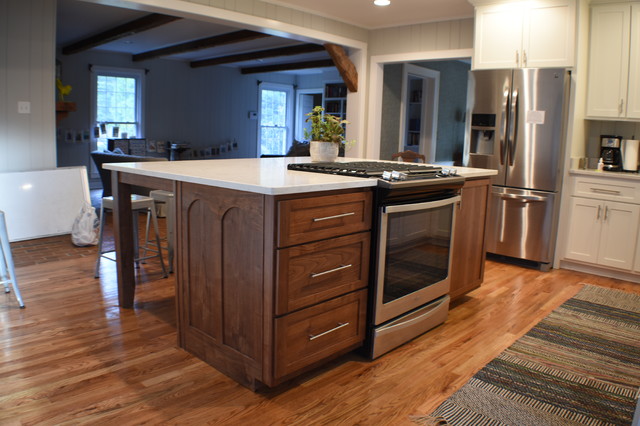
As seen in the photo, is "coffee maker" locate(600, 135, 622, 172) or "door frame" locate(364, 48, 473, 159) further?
"door frame" locate(364, 48, 473, 159)

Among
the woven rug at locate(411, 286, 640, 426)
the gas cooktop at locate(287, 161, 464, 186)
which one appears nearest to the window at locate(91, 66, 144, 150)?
the gas cooktop at locate(287, 161, 464, 186)

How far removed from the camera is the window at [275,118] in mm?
11753

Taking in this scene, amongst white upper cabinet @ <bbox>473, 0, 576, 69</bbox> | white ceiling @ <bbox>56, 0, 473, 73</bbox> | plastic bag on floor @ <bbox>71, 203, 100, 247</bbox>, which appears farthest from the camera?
white ceiling @ <bbox>56, 0, 473, 73</bbox>

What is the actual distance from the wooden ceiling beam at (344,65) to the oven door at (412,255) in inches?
134

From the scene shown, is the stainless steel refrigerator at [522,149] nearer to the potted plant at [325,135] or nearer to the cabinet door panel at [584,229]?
the cabinet door panel at [584,229]

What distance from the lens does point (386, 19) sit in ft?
18.1

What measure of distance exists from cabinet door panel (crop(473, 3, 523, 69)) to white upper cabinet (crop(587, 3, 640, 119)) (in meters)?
0.62

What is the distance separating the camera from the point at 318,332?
223 centimetres

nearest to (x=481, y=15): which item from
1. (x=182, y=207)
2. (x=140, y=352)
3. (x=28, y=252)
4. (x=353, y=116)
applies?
(x=353, y=116)

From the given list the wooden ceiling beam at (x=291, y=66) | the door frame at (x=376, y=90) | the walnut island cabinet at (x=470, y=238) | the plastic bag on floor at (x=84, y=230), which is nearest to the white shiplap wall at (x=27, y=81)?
the plastic bag on floor at (x=84, y=230)

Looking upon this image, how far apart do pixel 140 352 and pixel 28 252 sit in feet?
8.18

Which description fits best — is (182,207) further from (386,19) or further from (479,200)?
(386,19)

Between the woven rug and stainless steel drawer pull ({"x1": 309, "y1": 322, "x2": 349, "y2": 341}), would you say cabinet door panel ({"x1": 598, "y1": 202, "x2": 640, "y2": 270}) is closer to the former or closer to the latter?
the woven rug

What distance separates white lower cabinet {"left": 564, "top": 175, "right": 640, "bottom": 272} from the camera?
408cm
